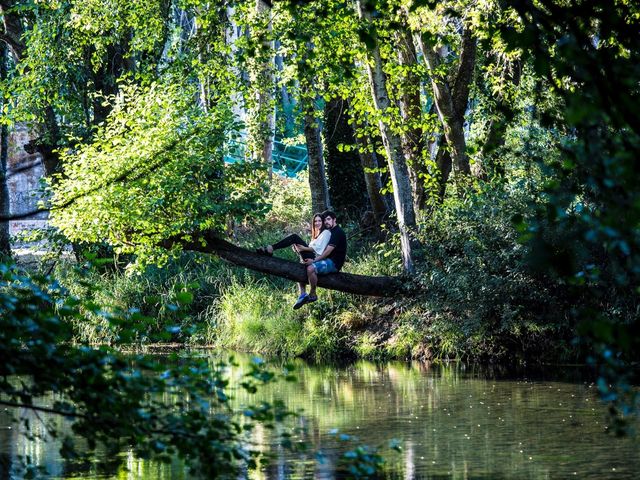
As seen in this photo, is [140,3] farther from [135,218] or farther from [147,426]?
[147,426]

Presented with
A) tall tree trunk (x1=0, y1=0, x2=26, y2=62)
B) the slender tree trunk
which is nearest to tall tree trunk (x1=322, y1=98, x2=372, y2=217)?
the slender tree trunk

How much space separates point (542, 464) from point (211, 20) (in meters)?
10.4

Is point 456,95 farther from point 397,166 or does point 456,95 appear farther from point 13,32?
point 13,32

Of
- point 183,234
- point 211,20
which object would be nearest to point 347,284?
point 183,234

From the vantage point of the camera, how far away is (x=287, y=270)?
59.8 ft

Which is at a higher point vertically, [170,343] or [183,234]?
[183,234]

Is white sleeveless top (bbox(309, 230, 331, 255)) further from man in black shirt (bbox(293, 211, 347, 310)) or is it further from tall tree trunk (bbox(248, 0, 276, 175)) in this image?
tall tree trunk (bbox(248, 0, 276, 175))

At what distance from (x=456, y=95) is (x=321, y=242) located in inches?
165

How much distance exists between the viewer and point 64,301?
630cm

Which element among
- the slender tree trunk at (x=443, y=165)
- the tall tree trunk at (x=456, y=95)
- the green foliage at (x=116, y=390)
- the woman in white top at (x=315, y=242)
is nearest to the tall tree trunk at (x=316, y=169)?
the slender tree trunk at (x=443, y=165)

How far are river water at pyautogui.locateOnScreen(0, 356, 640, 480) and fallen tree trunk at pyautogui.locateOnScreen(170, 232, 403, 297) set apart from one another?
1.54m

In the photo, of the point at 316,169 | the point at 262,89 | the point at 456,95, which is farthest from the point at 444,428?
the point at 316,169

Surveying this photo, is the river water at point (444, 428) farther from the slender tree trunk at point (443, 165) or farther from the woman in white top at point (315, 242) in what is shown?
the slender tree trunk at point (443, 165)

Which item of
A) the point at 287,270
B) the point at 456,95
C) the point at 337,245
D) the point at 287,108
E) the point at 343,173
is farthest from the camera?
the point at 287,108
